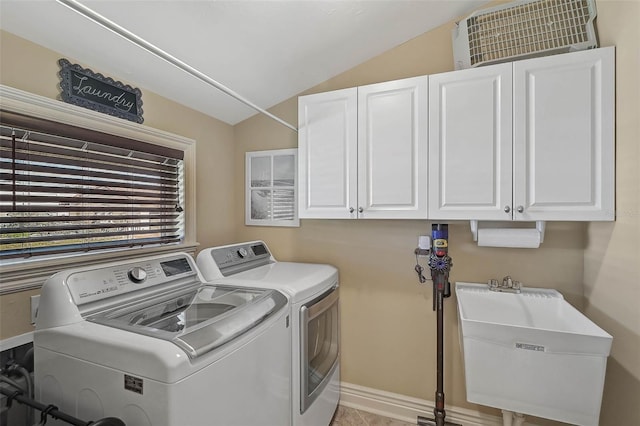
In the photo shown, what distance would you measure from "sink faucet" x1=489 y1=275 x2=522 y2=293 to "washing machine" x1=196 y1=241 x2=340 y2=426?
98 centimetres

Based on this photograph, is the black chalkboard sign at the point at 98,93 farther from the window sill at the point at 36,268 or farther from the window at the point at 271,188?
the window at the point at 271,188

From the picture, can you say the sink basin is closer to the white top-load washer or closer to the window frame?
the white top-load washer

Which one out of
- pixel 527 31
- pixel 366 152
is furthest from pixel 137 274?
pixel 527 31

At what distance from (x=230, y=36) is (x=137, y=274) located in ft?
4.37

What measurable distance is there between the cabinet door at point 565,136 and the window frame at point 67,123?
2.04 metres

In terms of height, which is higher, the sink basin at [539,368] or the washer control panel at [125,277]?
the washer control panel at [125,277]

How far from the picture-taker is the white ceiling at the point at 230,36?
129 centimetres

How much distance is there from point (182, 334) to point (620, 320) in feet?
6.07

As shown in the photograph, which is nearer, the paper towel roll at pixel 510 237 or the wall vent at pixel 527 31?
the wall vent at pixel 527 31

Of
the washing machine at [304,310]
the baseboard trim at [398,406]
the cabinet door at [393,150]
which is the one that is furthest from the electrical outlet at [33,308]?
the baseboard trim at [398,406]

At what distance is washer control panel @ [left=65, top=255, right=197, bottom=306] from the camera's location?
1131 millimetres

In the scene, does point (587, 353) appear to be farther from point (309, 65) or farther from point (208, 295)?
point (309, 65)

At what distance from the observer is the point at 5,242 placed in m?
1.21

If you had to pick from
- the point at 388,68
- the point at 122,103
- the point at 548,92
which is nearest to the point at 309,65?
the point at 388,68
